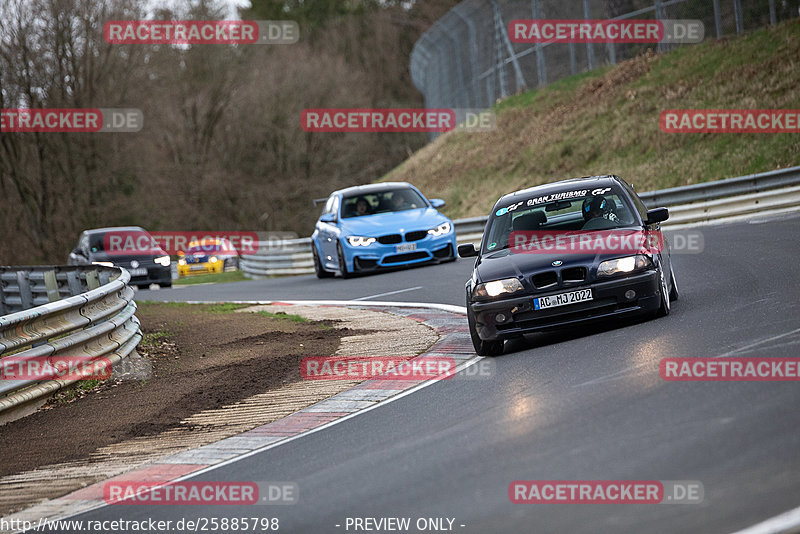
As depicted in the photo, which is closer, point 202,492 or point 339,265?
point 202,492

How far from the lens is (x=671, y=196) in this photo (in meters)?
22.5

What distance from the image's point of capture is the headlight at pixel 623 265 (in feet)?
30.5

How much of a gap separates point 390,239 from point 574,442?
14065 mm

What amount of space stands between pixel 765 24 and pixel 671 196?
28.7 feet

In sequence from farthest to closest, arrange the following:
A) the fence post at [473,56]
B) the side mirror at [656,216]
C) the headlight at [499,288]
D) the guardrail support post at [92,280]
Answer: the fence post at [473,56] < the guardrail support post at [92,280] < the side mirror at [656,216] < the headlight at [499,288]

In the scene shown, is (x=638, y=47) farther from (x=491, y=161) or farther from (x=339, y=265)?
(x=339, y=265)

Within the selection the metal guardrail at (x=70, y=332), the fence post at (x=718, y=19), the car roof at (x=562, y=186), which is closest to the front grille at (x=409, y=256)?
the metal guardrail at (x=70, y=332)

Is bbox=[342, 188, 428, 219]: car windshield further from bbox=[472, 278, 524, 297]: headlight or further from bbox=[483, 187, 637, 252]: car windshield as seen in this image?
bbox=[472, 278, 524, 297]: headlight

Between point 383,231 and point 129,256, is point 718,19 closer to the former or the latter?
point 383,231

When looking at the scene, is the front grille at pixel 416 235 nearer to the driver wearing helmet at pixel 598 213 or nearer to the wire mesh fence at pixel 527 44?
the driver wearing helmet at pixel 598 213

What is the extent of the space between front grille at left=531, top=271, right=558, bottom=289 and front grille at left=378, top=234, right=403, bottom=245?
10.6 metres

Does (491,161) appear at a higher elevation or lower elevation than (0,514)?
higher

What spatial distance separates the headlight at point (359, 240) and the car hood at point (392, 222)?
0.07m

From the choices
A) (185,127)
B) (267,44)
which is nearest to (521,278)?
(185,127)
